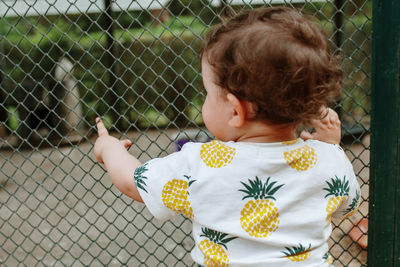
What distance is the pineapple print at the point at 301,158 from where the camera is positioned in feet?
3.50

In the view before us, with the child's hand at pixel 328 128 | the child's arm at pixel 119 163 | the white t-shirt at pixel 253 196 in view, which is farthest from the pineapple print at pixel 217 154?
the child's hand at pixel 328 128

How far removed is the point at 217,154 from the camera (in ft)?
3.51

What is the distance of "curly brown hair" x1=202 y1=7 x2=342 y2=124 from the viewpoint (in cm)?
98

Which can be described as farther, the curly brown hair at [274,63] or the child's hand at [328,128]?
the child's hand at [328,128]

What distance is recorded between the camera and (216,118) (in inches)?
43.5

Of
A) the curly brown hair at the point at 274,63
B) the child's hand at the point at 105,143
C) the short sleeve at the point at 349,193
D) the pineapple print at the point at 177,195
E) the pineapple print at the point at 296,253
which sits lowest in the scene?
the child's hand at the point at 105,143

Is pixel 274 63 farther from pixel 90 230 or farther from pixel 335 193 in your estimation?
pixel 90 230

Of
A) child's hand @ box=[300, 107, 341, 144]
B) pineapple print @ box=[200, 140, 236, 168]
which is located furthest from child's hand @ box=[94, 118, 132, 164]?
child's hand @ box=[300, 107, 341, 144]

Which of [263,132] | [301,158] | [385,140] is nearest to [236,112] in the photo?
[263,132]

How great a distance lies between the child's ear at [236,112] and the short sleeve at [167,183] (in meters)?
0.12

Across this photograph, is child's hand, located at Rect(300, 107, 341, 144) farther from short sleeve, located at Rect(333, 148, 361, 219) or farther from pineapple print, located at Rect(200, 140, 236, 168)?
pineapple print, located at Rect(200, 140, 236, 168)

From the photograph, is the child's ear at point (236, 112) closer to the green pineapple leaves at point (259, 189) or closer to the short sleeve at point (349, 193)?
the green pineapple leaves at point (259, 189)

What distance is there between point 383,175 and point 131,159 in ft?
2.56

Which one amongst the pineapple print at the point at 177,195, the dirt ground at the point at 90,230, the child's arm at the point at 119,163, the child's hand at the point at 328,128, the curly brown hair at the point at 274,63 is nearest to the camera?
the curly brown hair at the point at 274,63
